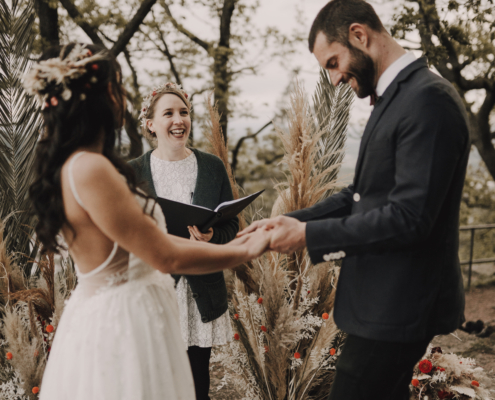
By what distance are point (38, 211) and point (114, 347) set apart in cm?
52

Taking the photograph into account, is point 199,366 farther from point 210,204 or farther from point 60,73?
point 60,73

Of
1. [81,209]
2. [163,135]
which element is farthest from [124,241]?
[163,135]

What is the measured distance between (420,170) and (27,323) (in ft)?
8.85

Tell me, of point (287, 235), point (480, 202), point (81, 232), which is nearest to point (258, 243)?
point (287, 235)

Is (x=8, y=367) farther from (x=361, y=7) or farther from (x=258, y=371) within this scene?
(x=361, y=7)

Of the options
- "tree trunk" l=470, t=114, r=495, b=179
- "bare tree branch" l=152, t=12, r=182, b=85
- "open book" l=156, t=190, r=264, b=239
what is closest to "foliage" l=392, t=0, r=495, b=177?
"tree trunk" l=470, t=114, r=495, b=179

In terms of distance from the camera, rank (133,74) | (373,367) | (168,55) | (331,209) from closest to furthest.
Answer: (373,367)
(331,209)
(133,74)
(168,55)

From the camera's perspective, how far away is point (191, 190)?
105 inches

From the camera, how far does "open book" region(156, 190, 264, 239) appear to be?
214 centimetres

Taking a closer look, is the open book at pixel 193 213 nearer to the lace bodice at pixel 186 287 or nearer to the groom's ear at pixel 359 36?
the lace bodice at pixel 186 287

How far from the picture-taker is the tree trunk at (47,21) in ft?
21.5

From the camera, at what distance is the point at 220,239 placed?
8.37 feet

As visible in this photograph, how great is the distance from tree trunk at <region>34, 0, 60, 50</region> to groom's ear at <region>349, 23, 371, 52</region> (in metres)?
6.17

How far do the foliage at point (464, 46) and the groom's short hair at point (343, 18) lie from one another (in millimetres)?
3866
